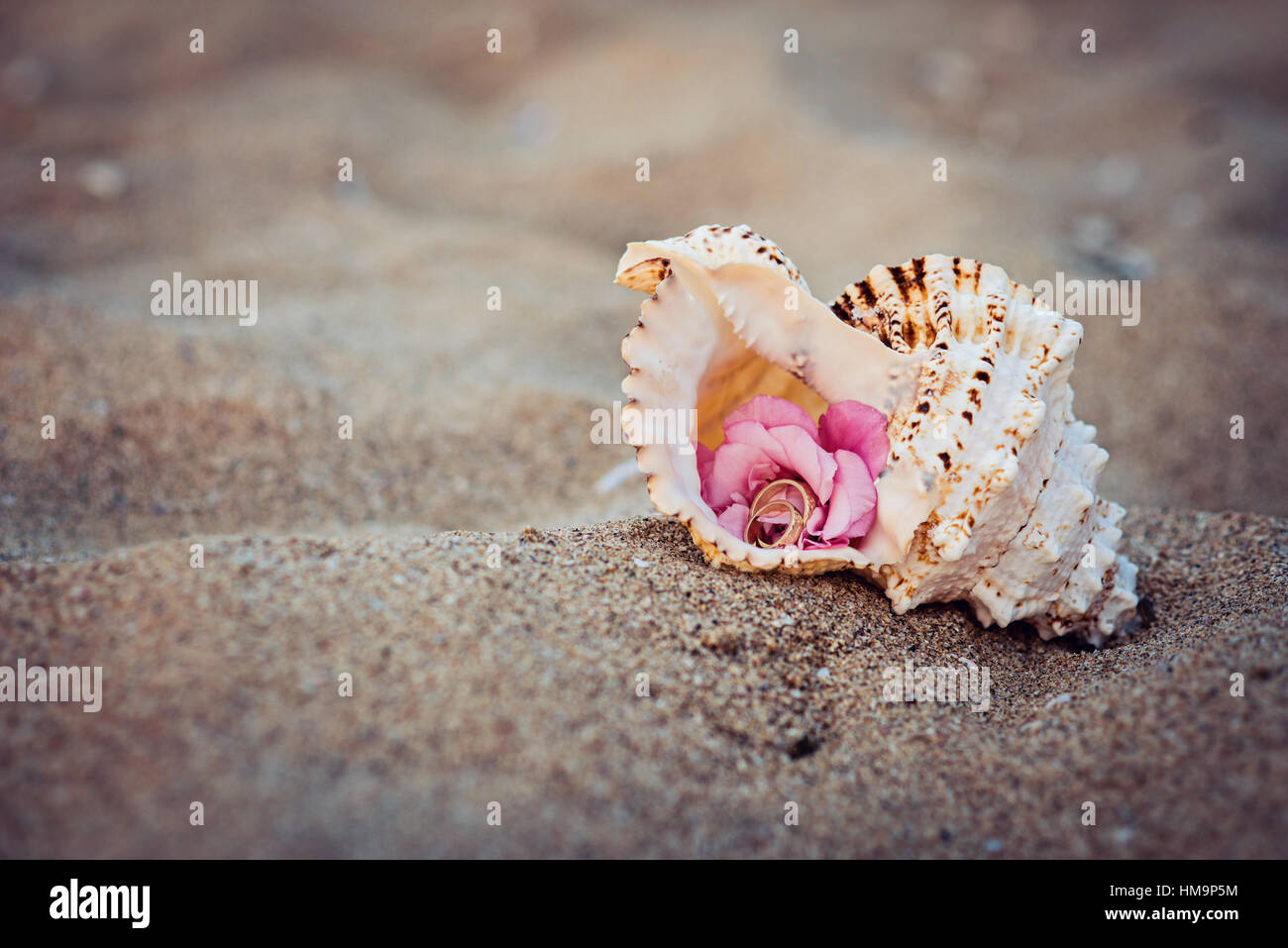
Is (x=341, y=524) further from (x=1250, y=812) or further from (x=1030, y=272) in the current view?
(x=1030, y=272)

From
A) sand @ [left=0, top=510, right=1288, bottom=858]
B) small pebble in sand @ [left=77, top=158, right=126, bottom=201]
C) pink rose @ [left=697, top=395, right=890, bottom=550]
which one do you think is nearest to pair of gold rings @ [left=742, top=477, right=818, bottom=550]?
pink rose @ [left=697, top=395, right=890, bottom=550]

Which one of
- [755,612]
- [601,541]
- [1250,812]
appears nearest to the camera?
[1250,812]

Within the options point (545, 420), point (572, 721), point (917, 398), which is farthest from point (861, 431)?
point (545, 420)

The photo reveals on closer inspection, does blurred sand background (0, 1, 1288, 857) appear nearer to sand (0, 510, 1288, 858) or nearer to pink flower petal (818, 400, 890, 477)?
sand (0, 510, 1288, 858)

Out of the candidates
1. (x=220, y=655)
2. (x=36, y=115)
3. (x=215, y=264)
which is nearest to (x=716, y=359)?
(x=220, y=655)

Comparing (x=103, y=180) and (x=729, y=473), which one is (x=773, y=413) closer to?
(x=729, y=473)

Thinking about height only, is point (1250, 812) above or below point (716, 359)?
below

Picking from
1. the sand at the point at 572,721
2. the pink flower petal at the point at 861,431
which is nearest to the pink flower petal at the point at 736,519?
the sand at the point at 572,721
